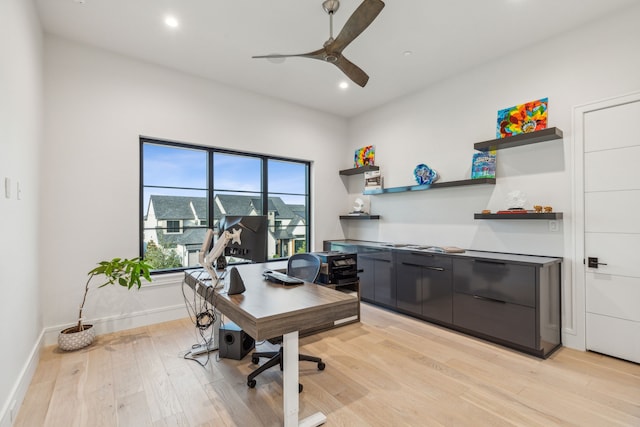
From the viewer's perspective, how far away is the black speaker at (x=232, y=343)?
2633mm

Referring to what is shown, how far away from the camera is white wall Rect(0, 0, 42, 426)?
1753mm

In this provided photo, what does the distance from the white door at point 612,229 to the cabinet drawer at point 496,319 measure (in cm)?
65


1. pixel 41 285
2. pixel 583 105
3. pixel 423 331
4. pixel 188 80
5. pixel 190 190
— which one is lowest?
pixel 423 331

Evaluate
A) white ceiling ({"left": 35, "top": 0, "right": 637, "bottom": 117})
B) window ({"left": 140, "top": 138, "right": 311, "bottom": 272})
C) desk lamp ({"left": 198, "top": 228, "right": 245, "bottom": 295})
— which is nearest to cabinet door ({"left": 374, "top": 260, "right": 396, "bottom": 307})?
window ({"left": 140, "top": 138, "right": 311, "bottom": 272})

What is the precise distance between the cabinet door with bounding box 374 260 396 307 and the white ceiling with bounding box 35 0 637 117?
2538mm

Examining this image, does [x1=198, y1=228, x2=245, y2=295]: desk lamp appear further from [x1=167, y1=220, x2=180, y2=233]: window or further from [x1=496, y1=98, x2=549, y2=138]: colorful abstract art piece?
[x1=496, y1=98, x2=549, y2=138]: colorful abstract art piece

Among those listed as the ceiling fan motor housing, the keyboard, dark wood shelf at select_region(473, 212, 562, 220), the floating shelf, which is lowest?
the keyboard

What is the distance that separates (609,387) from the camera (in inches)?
86.1

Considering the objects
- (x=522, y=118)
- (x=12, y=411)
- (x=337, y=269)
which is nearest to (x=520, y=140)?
(x=522, y=118)

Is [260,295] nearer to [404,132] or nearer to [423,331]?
[423,331]

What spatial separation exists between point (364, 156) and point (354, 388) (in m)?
3.74

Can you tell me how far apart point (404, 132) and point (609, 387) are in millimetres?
Result: 3545

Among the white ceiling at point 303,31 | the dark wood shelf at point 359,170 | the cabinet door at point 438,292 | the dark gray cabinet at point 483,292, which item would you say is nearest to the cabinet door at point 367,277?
the dark gray cabinet at point 483,292

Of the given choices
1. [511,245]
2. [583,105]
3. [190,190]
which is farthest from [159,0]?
[511,245]
